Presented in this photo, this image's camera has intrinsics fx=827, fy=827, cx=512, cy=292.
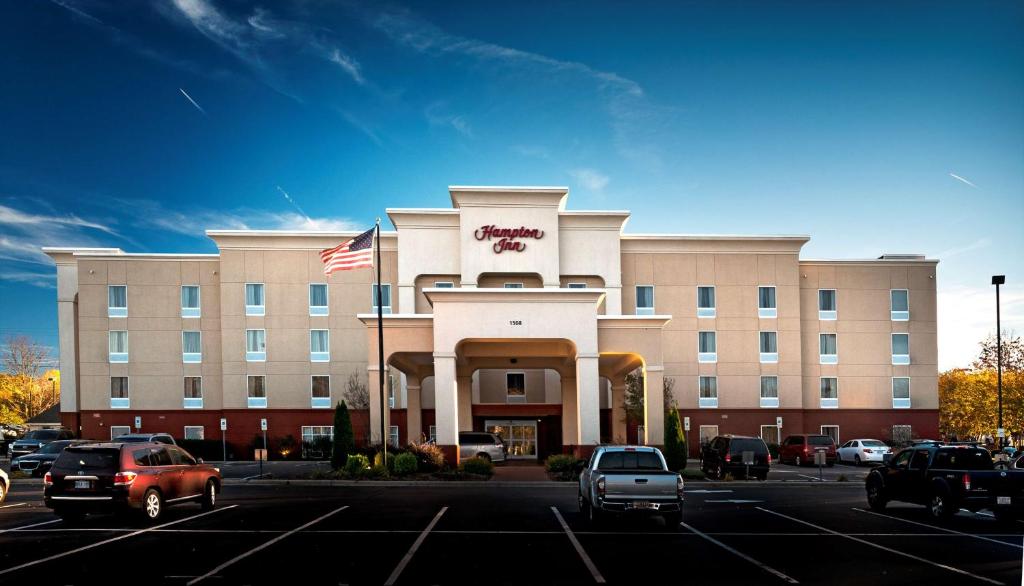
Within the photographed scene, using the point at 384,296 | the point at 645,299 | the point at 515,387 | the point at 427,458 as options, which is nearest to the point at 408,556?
the point at 427,458

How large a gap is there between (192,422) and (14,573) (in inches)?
1639

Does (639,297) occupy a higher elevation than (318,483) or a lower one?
higher

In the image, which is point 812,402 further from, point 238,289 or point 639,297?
point 238,289

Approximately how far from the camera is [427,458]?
30.9m

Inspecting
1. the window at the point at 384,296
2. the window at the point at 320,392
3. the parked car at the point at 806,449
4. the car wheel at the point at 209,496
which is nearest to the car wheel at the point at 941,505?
the car wheel at the point at 209,496

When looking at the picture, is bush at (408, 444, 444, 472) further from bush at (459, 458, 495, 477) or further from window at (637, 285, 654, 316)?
window at (637, 285, 654, 316)

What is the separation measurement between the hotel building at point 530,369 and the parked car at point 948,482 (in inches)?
1118

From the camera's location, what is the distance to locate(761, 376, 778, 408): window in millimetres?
51219

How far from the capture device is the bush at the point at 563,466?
3005cm

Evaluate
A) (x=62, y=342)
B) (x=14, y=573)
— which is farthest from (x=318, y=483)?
(x=62, y=342)

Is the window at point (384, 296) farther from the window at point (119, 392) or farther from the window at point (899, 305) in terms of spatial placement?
the window at point (899, 305)

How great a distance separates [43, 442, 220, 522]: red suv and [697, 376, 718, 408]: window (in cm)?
3752

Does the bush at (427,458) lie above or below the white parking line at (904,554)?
below

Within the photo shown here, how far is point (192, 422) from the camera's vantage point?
51.4 meters
